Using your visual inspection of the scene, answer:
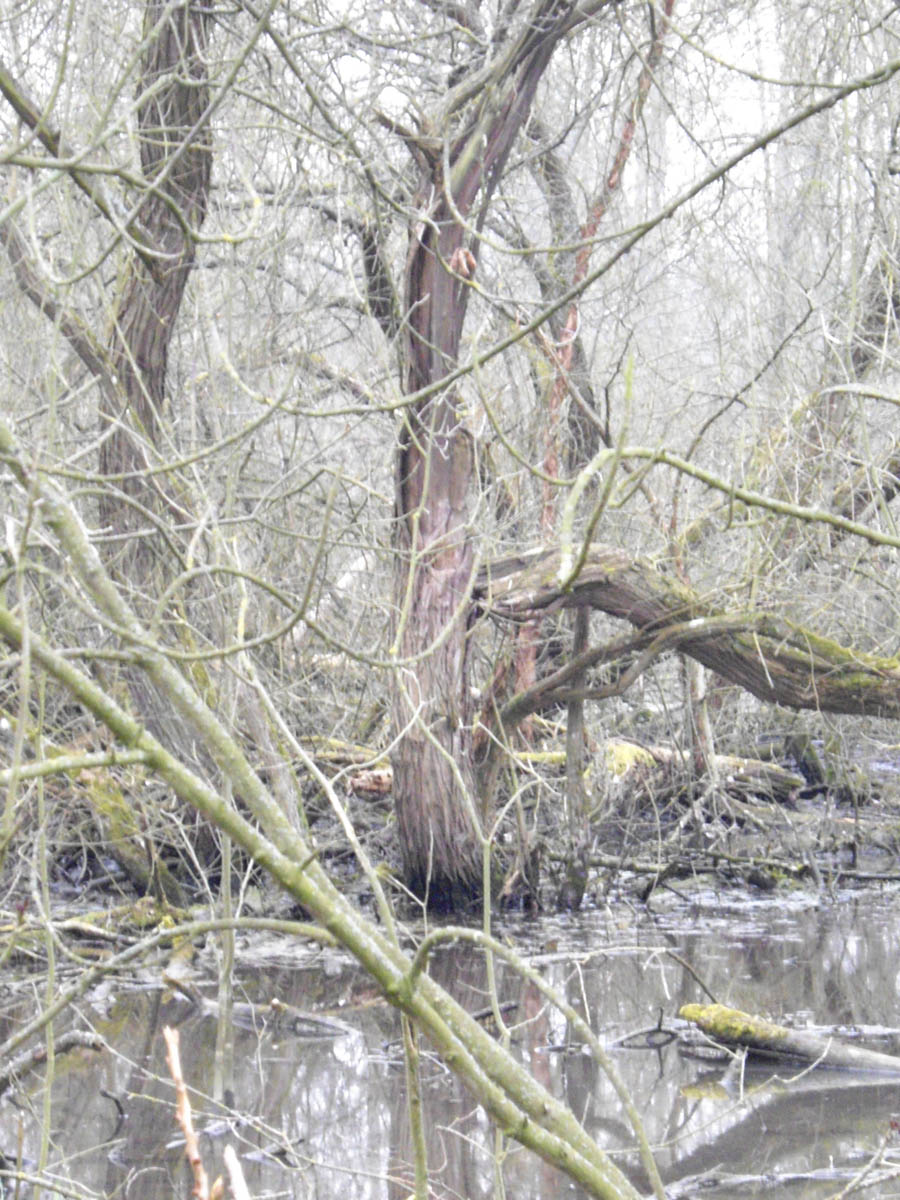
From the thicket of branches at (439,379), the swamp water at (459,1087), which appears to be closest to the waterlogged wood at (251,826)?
the swamp water at (459,1087)

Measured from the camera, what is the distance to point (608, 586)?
8.23m

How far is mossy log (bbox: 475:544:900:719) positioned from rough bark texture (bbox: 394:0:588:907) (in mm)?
461

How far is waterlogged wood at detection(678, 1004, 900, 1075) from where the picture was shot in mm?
5871

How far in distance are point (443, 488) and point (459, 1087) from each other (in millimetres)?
3769

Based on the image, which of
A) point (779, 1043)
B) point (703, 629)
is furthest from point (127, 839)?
point (779, 1043)

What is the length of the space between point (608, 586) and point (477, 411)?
5.55 feet

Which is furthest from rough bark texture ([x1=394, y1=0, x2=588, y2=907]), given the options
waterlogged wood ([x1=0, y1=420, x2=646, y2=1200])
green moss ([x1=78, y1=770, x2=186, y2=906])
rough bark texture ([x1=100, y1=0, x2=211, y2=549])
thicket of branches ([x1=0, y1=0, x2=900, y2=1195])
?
waterlogged wood ([x1=0, y1=420, x2=646, y2=1200])

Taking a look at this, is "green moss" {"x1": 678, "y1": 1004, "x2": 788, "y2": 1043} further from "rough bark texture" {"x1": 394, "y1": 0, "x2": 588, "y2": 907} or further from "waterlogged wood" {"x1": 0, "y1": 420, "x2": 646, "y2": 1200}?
"waterlogged wood" {"x1": 0, "y1": 420, "x2": 646, "y2": 1200}

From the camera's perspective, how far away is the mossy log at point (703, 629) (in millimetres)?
8117

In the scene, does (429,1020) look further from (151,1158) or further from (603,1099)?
(603,1099)

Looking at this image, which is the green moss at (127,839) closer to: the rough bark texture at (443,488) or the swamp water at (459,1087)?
the swamp water at (459,1087)

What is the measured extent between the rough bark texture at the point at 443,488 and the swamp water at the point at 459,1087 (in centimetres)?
75

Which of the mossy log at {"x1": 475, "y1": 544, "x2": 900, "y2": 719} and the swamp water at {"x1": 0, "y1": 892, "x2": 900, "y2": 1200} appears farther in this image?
the mossy log at {"x1": 475, "y1": 544, "x2": 900, "y2": 719}

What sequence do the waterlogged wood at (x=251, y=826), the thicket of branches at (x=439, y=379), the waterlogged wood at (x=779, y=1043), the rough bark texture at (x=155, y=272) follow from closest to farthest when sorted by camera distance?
the waterlogged wood at (x=251, y=826), the waterlogged wood at (x=779, y=1043), the thicket of branches at (x=439, y=379), the rough bark texture at (x=155, y=272)
